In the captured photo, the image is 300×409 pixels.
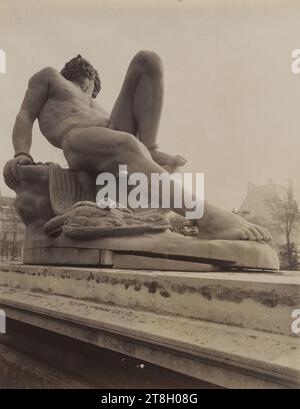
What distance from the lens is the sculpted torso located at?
112 inches

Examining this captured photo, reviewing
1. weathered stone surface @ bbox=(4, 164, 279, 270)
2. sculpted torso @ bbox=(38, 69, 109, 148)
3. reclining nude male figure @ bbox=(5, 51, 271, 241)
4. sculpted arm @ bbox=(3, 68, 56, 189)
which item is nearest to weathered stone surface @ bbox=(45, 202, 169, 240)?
weathered stone surface @ bbox=(4, 164, 279, 270)

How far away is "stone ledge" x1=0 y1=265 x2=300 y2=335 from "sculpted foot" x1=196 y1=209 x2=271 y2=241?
1.44 ft

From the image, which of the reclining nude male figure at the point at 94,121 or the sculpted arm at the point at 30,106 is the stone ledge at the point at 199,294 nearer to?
the reclining nude male figure at the point at 94,121

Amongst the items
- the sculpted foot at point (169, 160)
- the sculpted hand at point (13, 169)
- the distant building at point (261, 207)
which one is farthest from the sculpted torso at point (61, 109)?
the distant building at point (261, 207)

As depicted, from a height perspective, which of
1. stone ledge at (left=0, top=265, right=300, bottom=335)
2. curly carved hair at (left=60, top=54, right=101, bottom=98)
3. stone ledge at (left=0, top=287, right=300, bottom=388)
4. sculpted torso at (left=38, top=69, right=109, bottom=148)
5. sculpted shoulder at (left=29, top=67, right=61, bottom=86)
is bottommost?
stone ledge at (left=0, top=287, right=300, bottom=388)

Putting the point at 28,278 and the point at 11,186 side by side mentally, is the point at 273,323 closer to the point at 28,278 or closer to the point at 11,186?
the point at 28,278

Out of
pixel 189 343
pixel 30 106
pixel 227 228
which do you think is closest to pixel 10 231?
pixel 30 106

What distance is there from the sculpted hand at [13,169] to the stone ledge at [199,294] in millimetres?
1080

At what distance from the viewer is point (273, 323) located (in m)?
1.07

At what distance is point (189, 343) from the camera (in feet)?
3.58

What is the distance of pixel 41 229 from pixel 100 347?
140cm

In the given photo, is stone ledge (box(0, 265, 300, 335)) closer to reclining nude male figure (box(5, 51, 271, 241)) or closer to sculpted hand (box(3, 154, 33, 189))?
reclining nude male figure (box(5, 51, 271, 241))

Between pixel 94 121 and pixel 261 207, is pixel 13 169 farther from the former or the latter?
pixel 261 207
